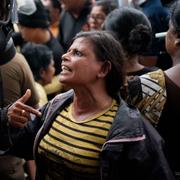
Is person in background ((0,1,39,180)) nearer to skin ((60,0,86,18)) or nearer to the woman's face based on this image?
the woman's face

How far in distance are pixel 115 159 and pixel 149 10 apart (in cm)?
221

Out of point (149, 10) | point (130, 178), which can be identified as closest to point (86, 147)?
point (130, 178)

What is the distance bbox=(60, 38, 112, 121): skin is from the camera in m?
1.90

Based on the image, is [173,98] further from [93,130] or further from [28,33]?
[28,33]

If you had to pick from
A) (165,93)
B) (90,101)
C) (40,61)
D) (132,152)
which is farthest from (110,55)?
(40,61)

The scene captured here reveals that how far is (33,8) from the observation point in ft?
13.6

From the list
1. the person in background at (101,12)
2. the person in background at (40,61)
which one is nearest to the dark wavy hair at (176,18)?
the person in background at (101,12)

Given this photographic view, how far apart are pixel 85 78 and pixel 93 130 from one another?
0.22 metres

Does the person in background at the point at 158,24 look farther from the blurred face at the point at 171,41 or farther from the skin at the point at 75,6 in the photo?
the blurred face at the point at 171,41

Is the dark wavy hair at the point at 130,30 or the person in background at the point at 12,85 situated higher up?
the dark wavy hair at the point at 130,30

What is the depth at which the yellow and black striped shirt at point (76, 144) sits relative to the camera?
5.95 feet

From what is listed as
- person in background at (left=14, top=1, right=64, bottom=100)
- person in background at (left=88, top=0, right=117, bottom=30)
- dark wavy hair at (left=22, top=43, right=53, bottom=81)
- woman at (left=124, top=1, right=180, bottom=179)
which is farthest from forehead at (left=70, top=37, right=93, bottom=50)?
person in background at (left=14, top=1, right=64, bottom=100)

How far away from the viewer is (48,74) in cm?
397

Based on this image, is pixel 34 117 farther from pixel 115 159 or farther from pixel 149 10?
pixel 149 10
